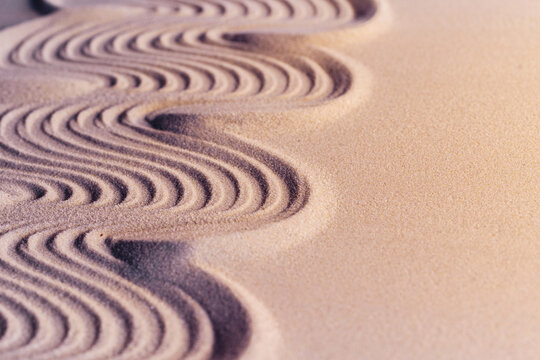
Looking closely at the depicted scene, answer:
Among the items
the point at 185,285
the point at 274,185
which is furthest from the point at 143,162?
the point at 185,285

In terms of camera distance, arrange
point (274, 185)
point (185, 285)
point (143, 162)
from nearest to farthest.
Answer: point (185, 285) → point (274, 185) → point (143, 162)

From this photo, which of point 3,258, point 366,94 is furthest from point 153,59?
point 3,258

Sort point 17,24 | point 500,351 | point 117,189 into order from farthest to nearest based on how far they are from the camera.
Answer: point 17,24 < point 117,189 < point 500,351

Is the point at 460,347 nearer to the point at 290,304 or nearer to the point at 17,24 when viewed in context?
the point at 290,304

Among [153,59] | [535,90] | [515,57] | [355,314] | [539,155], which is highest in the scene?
[153,59]

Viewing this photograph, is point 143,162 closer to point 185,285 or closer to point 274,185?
point 274,185
